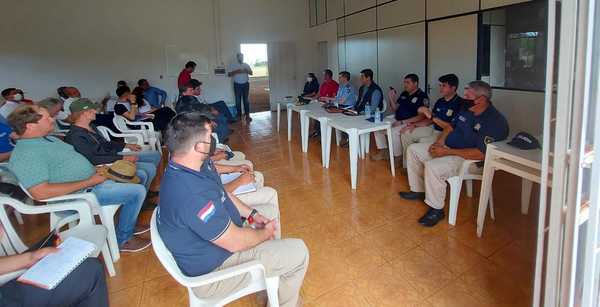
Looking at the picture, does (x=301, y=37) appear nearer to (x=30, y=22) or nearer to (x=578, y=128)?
(x=30, y=22)

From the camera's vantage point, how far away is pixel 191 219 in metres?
1.26

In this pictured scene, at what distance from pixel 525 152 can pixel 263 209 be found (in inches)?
60.6

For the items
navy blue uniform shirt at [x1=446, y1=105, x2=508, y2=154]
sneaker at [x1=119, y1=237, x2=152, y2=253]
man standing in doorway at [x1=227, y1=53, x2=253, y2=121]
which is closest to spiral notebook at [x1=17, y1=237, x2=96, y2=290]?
sneaker at [x1=119, y1=237, x2=152, y2=253]

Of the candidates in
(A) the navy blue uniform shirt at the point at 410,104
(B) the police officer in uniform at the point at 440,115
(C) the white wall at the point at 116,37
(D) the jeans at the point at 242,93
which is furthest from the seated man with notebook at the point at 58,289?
(C) the white wall at the point at 116,37

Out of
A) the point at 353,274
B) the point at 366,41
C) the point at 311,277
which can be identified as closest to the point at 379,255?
the point at 353,274

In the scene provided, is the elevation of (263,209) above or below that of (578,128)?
below

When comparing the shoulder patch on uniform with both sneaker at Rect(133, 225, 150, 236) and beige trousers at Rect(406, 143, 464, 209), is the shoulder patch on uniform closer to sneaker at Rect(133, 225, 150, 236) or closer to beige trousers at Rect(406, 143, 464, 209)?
sneaker at Rect(133, 225, 150, 236)

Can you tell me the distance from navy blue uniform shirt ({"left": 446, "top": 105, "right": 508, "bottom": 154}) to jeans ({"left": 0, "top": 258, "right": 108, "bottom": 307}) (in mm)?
2462

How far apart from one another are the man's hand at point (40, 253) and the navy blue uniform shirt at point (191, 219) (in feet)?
1.67

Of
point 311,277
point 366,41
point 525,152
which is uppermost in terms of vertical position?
point 366,41

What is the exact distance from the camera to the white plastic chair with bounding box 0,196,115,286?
1.73 m

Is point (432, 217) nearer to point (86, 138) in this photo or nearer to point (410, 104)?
point (410, 104)

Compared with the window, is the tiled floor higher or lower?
lower

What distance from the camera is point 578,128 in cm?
95
